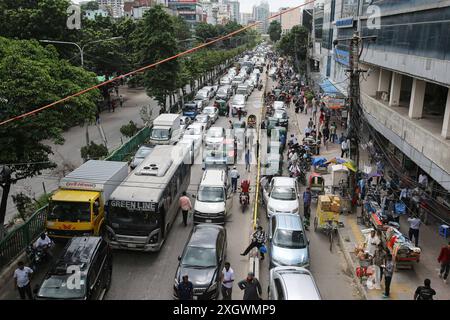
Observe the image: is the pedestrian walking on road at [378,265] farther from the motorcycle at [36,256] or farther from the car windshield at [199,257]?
the motorcycle at [36,256]

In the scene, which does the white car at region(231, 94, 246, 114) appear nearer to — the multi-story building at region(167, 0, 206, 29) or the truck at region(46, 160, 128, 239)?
the truck at region(46, 160, 128, 239)

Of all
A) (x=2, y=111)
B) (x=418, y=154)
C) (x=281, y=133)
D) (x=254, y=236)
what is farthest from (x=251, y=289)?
(x=281, y=133)

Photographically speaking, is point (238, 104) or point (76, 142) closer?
point (76, 142)

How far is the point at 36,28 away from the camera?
3500cm

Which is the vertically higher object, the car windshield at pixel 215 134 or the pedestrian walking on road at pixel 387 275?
the car windshield at pixel 215 134

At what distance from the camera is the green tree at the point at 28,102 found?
13289 mm

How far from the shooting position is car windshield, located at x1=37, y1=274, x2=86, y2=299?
10.6m

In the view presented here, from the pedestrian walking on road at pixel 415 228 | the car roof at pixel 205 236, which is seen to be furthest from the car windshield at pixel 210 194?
the pedestrian walking on road at pixel 415 228

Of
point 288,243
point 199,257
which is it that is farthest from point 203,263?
point 288,243

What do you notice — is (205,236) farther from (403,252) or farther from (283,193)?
(403,252)

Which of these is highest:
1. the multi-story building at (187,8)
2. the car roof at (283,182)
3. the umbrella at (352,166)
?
the multi-story building at (187,8)

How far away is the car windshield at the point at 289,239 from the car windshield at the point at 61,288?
6340mm

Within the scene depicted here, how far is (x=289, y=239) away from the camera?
1434 centimetres

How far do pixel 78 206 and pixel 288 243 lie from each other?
6968 mm
